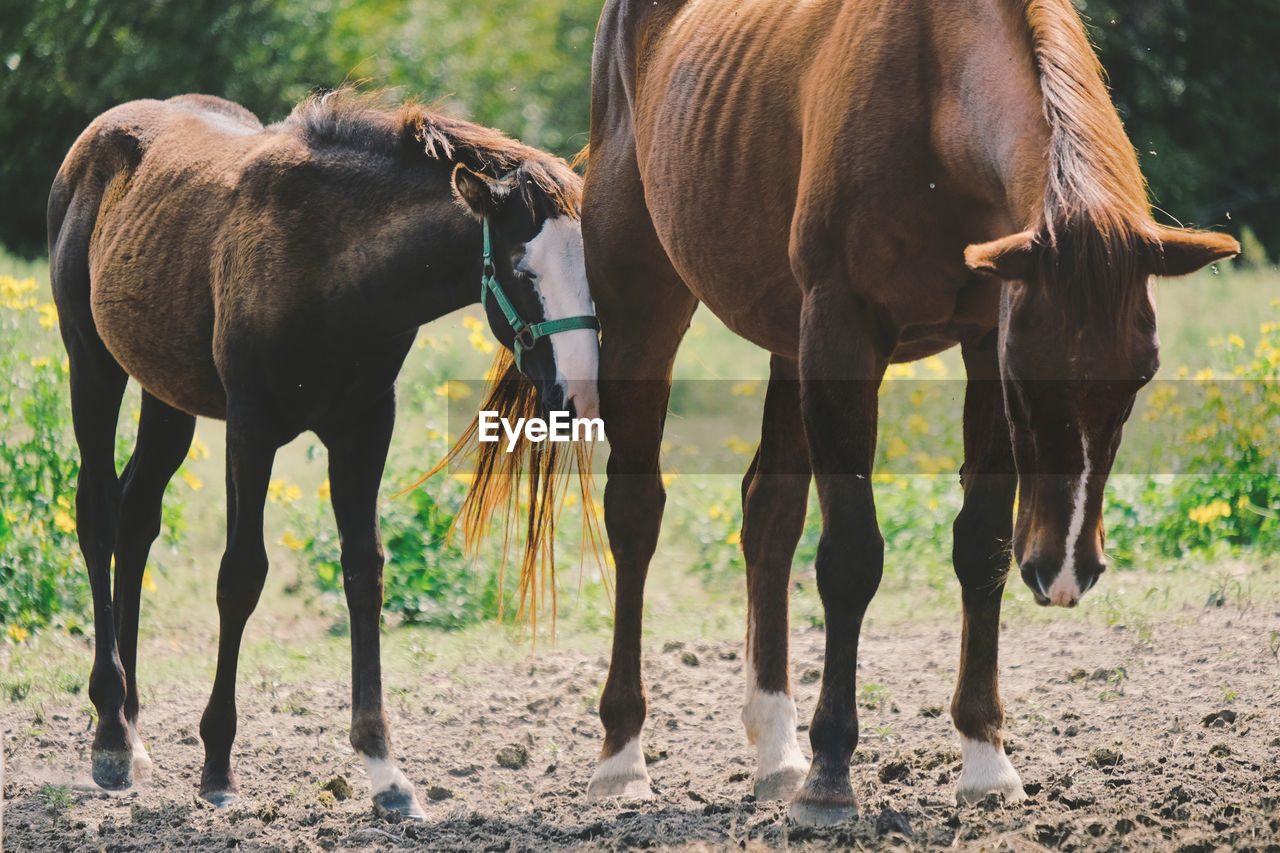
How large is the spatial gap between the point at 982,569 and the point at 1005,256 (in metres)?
1.41

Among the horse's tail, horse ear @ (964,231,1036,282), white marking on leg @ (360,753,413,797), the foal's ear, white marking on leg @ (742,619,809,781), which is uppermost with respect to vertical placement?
the foal's ear

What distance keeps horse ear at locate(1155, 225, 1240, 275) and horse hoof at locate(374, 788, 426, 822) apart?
2.60 meters

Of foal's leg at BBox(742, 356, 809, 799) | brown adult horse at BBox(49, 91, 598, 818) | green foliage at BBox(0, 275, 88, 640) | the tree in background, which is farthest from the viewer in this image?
the tree in background

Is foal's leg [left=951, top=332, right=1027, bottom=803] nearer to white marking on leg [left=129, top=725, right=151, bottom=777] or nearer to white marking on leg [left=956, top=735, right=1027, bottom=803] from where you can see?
white marking on leg [left=956, top=735, right=1027, bottom=803]

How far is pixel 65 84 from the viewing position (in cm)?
1396

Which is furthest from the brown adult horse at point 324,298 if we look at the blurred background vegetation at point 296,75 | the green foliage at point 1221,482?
the blurred background vegetation at point 296,75

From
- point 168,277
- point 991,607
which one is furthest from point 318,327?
point 991,607

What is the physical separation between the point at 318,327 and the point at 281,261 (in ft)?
0.77

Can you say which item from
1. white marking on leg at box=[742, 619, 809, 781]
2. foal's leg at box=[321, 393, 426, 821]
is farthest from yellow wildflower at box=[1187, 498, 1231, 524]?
foal's leg at box=[321, 393, 426, 821]

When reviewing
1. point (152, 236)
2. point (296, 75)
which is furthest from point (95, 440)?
point (296, 75)

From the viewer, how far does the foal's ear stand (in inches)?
157

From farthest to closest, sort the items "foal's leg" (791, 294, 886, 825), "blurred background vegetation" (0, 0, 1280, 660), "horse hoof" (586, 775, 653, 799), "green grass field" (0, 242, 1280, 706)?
"blurred background vegetation" (0, 0, 1280, 660) < "green grass field" (0, 242, 1280, 706) < "horse hoof" (586, 775, 653, 799) < "foal's leg" (791, 294, 886, 825)

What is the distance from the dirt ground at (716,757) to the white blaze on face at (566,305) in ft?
3.98

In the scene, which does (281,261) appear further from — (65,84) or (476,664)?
(65,84)
